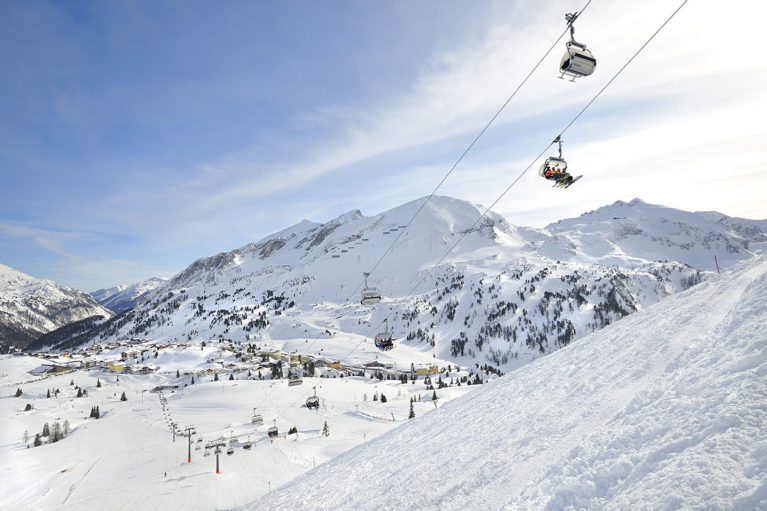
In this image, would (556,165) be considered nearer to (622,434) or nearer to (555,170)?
(555,170)

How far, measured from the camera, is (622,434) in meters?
6.50

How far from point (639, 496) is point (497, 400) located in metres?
8.38

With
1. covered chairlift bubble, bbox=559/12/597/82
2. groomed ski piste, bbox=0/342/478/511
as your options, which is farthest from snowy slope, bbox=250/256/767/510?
groomed ski piste, bbox=0/342/478/511

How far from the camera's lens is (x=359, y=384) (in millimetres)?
115000

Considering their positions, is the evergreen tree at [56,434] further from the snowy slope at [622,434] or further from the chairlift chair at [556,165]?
the chairlift chair at [556,165]

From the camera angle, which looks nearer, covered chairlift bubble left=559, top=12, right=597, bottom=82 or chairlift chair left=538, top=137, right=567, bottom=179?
covered chairlift bubble left=559, top=12, right=597, bottom=82

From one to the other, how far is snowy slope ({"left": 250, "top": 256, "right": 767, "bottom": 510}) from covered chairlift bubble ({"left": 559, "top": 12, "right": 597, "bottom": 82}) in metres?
7.72

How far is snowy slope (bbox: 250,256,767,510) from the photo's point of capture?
494cm

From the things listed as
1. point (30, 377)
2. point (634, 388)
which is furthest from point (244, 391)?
point (30, 377)

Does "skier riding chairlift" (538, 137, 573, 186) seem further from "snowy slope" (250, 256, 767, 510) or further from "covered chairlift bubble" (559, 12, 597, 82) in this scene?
"snowy slope" (250, 256, 767, 510)

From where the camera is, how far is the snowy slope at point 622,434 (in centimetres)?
494

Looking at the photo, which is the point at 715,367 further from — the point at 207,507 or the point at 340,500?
the point at 207,507

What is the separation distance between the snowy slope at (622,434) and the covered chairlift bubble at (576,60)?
7.72 metres

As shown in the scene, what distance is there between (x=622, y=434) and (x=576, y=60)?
11.2 meters
